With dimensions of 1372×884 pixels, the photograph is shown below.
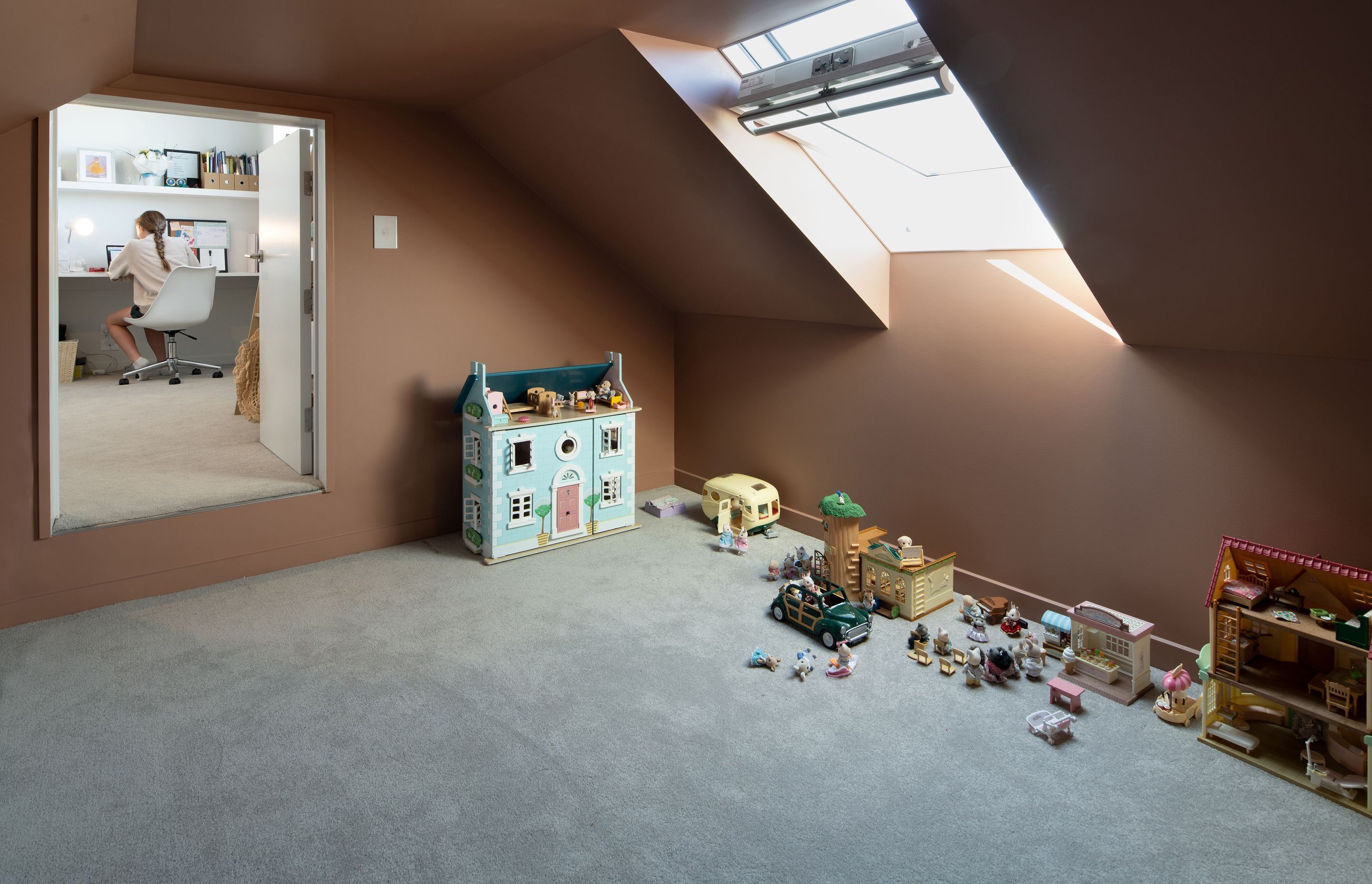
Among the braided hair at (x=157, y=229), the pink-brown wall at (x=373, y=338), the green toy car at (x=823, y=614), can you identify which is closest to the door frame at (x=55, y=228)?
the pink-brown wall at (x=373, y=338)

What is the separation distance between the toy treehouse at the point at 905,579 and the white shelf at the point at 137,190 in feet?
19.2

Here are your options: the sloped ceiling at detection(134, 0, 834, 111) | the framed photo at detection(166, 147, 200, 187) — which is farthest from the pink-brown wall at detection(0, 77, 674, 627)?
the framed photo at detection(166, 147, 200, 187)

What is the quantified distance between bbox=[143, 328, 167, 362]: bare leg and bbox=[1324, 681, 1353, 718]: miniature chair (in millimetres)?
6774

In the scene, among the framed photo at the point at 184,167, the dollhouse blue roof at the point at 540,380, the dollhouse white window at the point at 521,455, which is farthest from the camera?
the framed photo at the point at 184,167

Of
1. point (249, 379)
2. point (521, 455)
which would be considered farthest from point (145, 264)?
point (521, 455)

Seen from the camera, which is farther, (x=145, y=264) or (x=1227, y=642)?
(x=145, y=264)

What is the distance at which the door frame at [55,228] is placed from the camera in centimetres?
272

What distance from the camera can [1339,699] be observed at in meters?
1.95

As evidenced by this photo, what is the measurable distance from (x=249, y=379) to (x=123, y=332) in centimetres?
194

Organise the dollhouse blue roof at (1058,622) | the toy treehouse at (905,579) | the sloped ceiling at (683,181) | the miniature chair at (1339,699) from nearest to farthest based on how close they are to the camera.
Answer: the miniature chair at (1339,699), the dollhouse blue roof at (1058,622), the sloped ceiling at (683,181), the toy treehouse at (905,579)

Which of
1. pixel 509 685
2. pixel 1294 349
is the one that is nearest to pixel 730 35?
pixel 1294 349

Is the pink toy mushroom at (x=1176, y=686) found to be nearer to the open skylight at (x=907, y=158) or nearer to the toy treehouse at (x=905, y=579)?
the toy treehouse at (x=905, y=579)

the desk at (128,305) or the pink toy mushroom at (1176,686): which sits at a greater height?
the desk at (128,305)

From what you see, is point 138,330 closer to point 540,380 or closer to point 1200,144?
point 540,380
